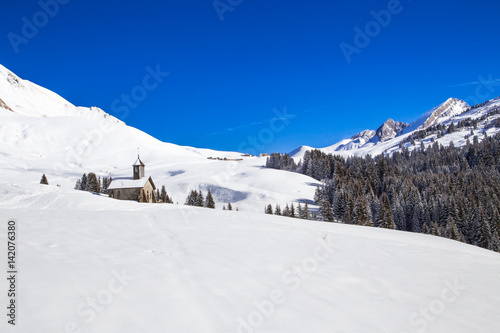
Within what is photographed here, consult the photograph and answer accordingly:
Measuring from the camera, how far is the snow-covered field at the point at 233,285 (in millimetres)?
5199

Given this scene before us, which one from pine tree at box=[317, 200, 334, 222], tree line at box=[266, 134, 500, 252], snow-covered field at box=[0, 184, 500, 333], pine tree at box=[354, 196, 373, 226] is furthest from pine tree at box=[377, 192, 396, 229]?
snow-covered field at box=[0, 184, 500, 333]

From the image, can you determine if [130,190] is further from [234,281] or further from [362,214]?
[234,281]

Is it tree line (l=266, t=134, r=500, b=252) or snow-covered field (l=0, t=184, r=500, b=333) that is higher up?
tree line (l=266, t=134, r=500, b=252)

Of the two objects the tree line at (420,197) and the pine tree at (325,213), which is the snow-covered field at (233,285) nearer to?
the tree line at (420,197)

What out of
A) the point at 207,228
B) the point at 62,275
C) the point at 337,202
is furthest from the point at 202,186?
the point at 62,275

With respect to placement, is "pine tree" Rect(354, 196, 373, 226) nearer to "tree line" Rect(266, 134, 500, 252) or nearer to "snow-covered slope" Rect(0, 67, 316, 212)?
"tree line" Rect(266, 134, 500, 252)

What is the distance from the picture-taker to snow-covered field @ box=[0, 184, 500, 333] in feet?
17.1

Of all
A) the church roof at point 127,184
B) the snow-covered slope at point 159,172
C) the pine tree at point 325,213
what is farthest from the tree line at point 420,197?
the church roof at point 127,184

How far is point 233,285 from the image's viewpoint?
6.99 m

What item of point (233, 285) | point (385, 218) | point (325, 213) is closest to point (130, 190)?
point (325, 213)

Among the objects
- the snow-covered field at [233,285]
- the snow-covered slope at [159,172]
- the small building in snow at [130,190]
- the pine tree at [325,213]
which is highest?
the snow-covered slope at [159,172]

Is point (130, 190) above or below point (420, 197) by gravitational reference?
below

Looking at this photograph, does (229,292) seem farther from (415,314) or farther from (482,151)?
(482,151)

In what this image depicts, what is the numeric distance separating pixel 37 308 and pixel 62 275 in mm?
1600
